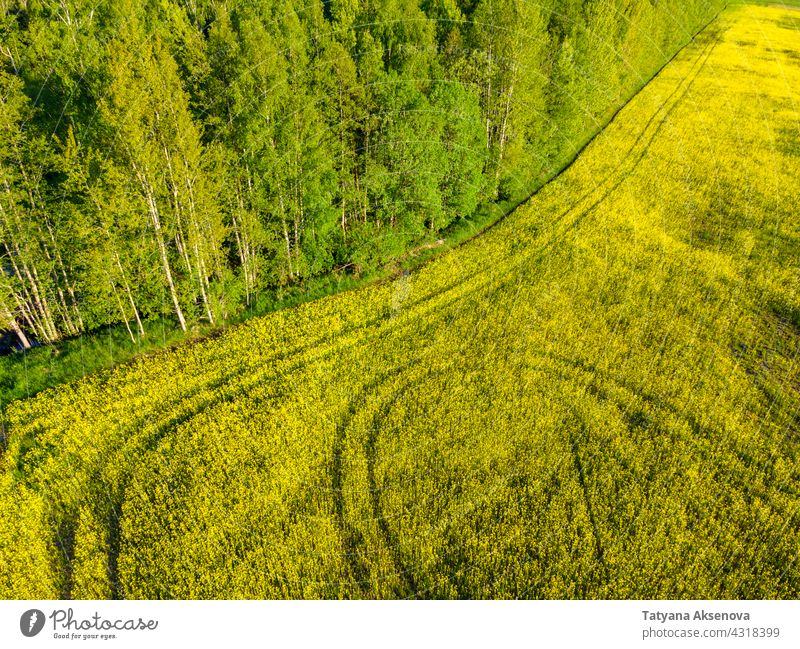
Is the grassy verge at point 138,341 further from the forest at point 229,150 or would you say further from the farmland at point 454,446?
the farmland at point 454,446

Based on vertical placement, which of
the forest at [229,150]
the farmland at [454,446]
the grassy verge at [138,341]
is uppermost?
the forest at [229,150]

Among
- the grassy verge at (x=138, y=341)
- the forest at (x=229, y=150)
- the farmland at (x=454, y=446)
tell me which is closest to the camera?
the farmland at (x=454, y=446)

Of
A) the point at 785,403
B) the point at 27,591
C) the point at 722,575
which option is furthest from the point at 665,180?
the point at 27,591

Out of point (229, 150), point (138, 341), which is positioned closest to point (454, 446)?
point (138, 341)

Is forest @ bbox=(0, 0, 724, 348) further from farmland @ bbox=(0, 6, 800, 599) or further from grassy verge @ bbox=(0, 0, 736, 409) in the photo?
farmland @ bbox=(0, 6, 800, 599)

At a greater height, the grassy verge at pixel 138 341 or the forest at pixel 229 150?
the forest at pixel 229 150

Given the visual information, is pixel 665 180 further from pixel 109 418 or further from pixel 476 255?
pixel 109 418

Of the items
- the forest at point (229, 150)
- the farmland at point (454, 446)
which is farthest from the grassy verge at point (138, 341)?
the farmland at point (454, 446)

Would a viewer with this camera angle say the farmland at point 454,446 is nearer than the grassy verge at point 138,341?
Yes
